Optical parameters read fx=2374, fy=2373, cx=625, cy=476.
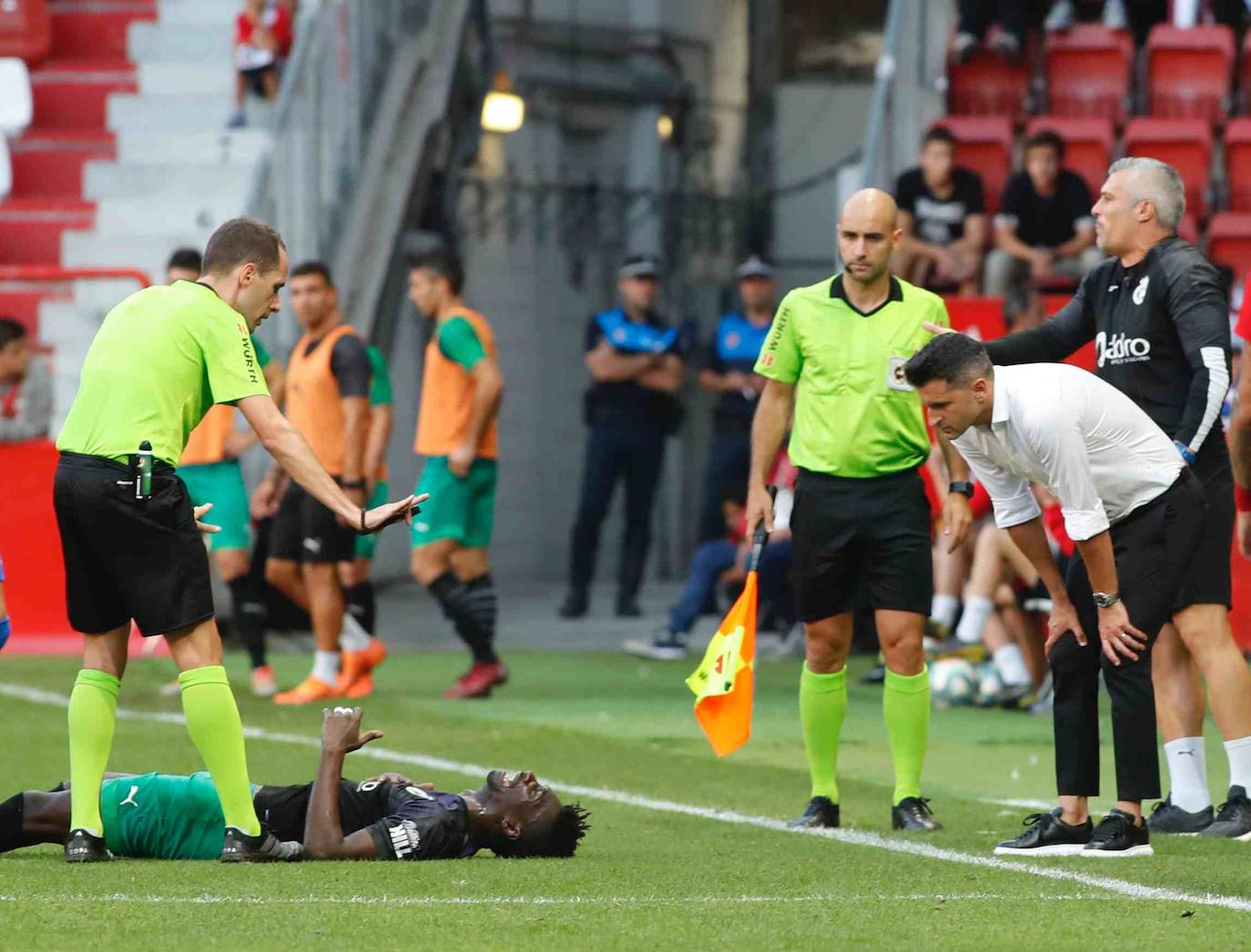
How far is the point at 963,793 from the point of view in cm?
881

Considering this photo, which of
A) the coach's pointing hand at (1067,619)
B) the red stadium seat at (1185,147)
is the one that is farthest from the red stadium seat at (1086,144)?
the coach's pointing hand at (1067,619)

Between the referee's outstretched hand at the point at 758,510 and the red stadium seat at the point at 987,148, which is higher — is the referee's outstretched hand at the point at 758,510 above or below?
below

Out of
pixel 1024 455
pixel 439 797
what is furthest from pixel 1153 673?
pixel 439 797

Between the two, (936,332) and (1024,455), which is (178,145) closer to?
(936,332)

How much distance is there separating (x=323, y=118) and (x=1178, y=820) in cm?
970

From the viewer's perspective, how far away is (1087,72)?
16.9m

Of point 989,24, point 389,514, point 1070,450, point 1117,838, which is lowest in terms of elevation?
point 1117,838

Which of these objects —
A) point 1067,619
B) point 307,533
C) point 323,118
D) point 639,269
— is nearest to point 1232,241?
point 639,269

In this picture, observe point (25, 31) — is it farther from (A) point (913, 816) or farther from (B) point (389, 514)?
(B) point (389, 514)

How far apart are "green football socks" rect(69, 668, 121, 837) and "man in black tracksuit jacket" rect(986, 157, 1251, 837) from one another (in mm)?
2869

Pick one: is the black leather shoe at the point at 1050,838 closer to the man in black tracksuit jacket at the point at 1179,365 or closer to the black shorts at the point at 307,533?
the man in black tracksuit jacket at the point at 1179,365

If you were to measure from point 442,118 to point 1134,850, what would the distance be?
38.9 ft

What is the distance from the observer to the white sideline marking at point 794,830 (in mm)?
6129

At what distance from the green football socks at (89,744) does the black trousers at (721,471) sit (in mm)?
9021
